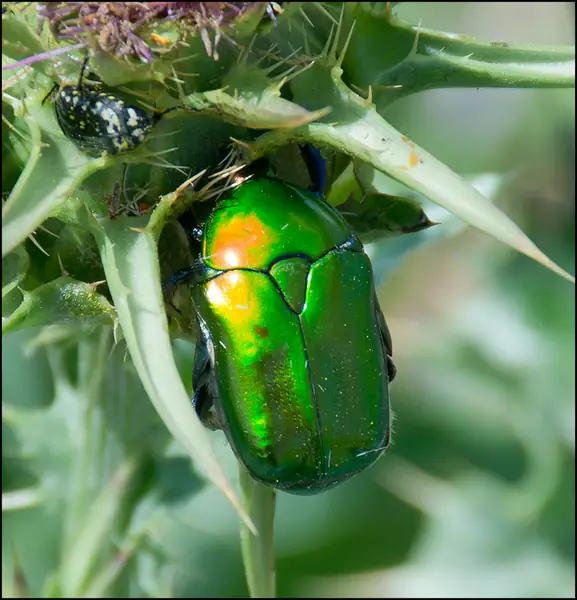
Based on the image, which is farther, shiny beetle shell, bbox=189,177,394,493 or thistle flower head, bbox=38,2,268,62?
shiny beetle shell, bbox=189,177,394,493

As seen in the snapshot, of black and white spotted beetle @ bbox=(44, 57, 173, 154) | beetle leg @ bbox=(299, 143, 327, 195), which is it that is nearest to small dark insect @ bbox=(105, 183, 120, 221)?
black and white spotted beetle @ bbox=(44, 57, 173, 154)

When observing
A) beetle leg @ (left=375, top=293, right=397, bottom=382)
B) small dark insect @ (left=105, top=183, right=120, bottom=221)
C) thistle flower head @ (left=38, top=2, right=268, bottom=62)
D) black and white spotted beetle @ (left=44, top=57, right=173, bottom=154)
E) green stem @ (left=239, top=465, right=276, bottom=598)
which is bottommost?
green stem @ (left=239, top=465, right=276, bottom=598)

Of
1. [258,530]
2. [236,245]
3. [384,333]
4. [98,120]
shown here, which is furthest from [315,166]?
[258,530]

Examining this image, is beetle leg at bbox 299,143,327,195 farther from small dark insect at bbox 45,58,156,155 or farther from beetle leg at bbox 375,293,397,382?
small dark insect at bbox 45,58,156,155

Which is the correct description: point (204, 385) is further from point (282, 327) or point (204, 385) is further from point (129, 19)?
point (129, 19)

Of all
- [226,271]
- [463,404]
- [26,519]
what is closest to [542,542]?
[463,404]

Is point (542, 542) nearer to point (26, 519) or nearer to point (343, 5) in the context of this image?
point (26, 519)

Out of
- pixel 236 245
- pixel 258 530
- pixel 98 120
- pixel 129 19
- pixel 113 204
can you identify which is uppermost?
pixel 129 19
